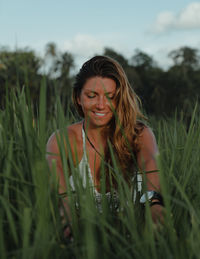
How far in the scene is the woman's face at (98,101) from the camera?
194cm

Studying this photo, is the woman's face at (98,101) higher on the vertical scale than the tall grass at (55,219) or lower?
higher

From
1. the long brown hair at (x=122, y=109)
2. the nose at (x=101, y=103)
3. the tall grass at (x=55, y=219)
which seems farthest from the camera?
the long brown hair at (x=122, y=109)

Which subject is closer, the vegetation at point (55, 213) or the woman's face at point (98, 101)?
the vegetation at point (55, 213)

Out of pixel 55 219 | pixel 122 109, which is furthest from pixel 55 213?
pixel 122 109

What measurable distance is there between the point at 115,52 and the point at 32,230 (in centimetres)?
4250

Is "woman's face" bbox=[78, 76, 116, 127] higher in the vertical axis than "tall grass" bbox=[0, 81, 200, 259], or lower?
higher

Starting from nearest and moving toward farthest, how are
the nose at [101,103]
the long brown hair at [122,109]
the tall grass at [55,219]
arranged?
the tall grass at [55,219] < the nose at [101,103] < the long brown hair at [122,109]

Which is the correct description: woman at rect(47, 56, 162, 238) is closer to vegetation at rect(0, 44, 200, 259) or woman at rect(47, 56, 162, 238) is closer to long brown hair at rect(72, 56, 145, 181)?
long brown hair at rect(72, 56, 145, 181)

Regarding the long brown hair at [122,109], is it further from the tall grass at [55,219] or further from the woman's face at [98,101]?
the tall grass at [55,219]

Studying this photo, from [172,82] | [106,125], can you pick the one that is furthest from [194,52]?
[106,125]

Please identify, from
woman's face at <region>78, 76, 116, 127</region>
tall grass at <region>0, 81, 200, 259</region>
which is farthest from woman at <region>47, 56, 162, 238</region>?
tall grass at <region>0, 81, 200, 259</region>

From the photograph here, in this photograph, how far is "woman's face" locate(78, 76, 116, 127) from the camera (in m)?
1.94

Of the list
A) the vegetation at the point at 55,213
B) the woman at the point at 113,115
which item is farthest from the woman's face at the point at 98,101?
the vegetation at the point at 55,213

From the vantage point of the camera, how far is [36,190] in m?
0.97
